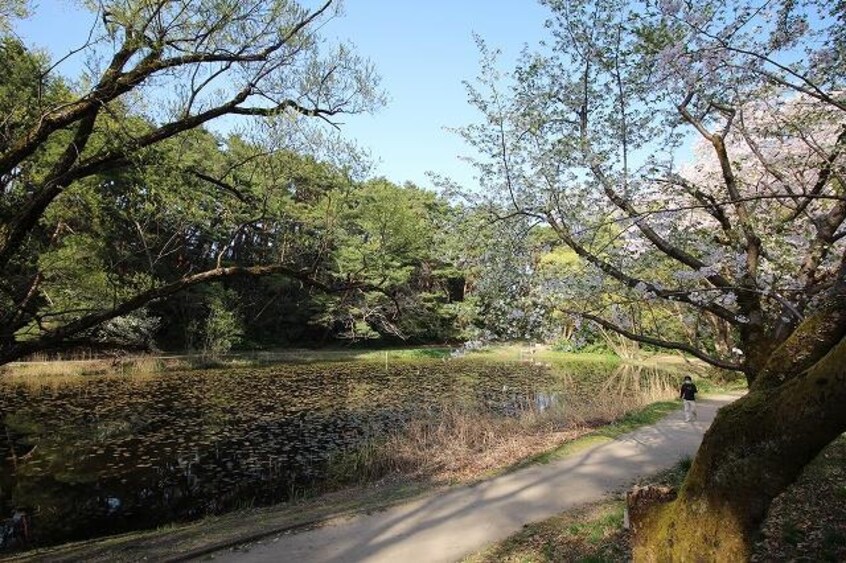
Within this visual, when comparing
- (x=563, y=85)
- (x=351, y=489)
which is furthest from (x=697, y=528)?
(x=351, y=489)

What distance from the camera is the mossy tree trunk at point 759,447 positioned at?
2.47 metres

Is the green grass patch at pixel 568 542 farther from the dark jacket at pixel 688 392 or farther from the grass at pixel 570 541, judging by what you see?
the dark jacket at pixel 688 392

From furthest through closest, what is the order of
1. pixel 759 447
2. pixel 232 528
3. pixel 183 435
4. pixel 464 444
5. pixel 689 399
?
pixel 183 435
pixel 689 399
pixel 464 444
pixel 232 528
pixel 759 447

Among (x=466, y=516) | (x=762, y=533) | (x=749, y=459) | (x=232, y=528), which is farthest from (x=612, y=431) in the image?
(x=749, y=459)

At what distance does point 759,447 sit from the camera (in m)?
2.70

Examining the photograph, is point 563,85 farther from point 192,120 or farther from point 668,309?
point 668,309

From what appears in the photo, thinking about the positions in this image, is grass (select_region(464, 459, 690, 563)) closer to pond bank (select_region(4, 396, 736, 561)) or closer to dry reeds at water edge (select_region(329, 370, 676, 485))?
pond bank (select_region(4, 396, 736, 561))

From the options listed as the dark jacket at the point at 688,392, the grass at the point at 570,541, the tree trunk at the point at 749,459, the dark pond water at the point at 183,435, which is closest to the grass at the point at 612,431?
the dark jacket at the point at 688,392

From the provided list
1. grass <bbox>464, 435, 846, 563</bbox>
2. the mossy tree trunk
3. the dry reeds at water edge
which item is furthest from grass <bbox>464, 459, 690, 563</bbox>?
the dry reeds at water edge

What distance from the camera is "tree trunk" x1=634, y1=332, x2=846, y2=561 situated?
8.03ft

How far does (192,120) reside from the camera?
21.5ft

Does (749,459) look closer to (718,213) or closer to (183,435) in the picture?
(718,213)

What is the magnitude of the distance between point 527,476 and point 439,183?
512cm

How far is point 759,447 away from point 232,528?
7.50 metres
